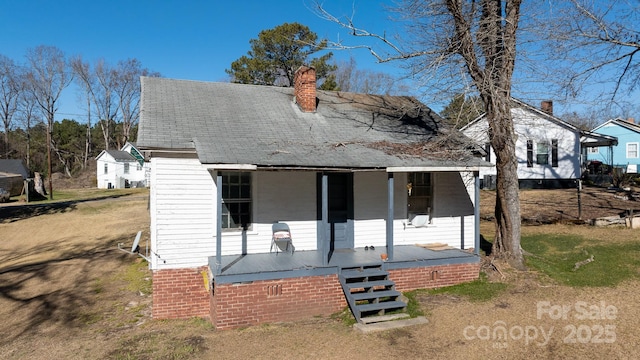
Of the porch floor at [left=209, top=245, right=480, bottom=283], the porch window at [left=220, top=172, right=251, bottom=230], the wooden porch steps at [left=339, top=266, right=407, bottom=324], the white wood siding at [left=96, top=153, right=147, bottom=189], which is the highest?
the white wood siding at [left=96, top=153, right=147, bottom=189]

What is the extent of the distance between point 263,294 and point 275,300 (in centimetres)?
26

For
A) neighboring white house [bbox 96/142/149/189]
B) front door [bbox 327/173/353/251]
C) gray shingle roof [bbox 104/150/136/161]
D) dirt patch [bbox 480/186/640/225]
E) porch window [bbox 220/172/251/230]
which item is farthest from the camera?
neighboring white house [bbox 96/142/149/189]

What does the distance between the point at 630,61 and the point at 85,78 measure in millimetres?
60227

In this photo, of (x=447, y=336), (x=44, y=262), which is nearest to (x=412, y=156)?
(x=447, y=336)

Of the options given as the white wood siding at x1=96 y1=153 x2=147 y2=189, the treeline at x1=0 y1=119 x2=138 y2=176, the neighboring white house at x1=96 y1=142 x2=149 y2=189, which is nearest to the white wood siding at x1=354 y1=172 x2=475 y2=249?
the neighboring white house at x1=96 y1=142 x2=149 y2=189

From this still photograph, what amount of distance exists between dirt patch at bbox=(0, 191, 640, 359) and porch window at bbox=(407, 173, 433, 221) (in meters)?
2.51

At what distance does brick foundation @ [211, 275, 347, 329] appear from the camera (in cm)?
762

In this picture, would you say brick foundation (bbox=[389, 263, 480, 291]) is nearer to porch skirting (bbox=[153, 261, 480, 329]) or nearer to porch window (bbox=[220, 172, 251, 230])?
porch skirting (bbox=[153, 261, 480, 329])

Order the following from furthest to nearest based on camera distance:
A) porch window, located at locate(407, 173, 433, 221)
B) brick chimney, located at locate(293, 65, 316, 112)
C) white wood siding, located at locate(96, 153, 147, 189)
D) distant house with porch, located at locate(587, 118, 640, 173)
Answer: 1. white wood siding, located at locate(96, 153, 147, 189)
2. distant house with porch, located at locate(587, 118, 640, 173)
3. brick chimney, located at locate(293, 65, 316, 112)
4. porch window, located at locate(407, 173, 433, 221)

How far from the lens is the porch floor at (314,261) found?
7852 millimetres

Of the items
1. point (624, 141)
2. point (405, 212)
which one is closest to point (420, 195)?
point (405, 212)

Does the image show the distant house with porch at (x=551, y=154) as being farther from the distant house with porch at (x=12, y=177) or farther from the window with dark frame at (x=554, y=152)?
the distant house with porch at (x=12, y=177)

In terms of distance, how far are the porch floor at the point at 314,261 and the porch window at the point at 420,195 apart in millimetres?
1138

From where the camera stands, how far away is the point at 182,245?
8.95 meters
